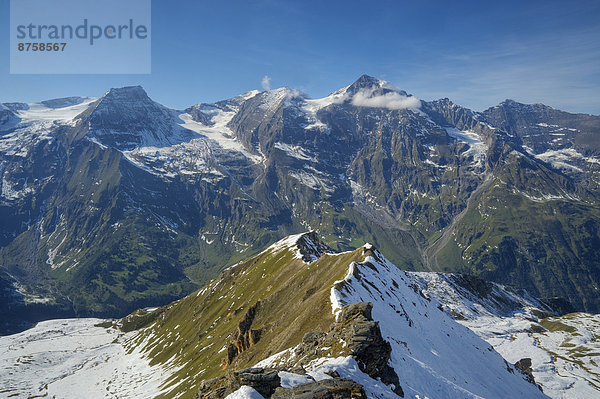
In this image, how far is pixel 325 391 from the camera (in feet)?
100

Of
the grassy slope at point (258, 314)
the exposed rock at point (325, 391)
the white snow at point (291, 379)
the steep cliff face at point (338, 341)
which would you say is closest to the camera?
the exposed rock at point (325, 391)

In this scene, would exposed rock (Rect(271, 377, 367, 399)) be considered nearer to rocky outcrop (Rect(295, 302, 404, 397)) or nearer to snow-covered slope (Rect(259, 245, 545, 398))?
snow-covered slope (Rect(259, 245, 545, 398))

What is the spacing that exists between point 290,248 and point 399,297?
287ft

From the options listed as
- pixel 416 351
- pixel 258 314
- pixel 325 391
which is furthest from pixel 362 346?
pixel 258 314

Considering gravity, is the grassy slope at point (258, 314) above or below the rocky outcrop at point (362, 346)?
below

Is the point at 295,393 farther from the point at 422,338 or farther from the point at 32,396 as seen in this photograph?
the point at 32,396

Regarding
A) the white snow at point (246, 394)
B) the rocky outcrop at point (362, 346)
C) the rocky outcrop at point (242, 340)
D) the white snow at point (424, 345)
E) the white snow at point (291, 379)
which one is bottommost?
the rocky outcrop at point (242, 340)

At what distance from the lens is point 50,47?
81062mm

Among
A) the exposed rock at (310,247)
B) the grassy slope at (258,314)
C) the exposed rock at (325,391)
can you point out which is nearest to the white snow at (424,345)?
the grassy slope at (258,314)

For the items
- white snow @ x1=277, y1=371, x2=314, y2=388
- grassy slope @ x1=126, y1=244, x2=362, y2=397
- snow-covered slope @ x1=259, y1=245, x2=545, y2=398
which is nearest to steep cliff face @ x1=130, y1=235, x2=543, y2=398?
white snow @ x1=277, y1=371, x2=314, y2=388

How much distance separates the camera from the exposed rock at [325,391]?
30.2m

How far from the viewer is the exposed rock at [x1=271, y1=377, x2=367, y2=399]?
3020 cm

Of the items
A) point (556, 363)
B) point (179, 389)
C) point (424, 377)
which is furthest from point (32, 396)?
point (556, 363)

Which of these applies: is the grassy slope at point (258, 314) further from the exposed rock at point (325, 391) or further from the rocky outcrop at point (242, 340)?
the exposed rock at point (325, 391)
